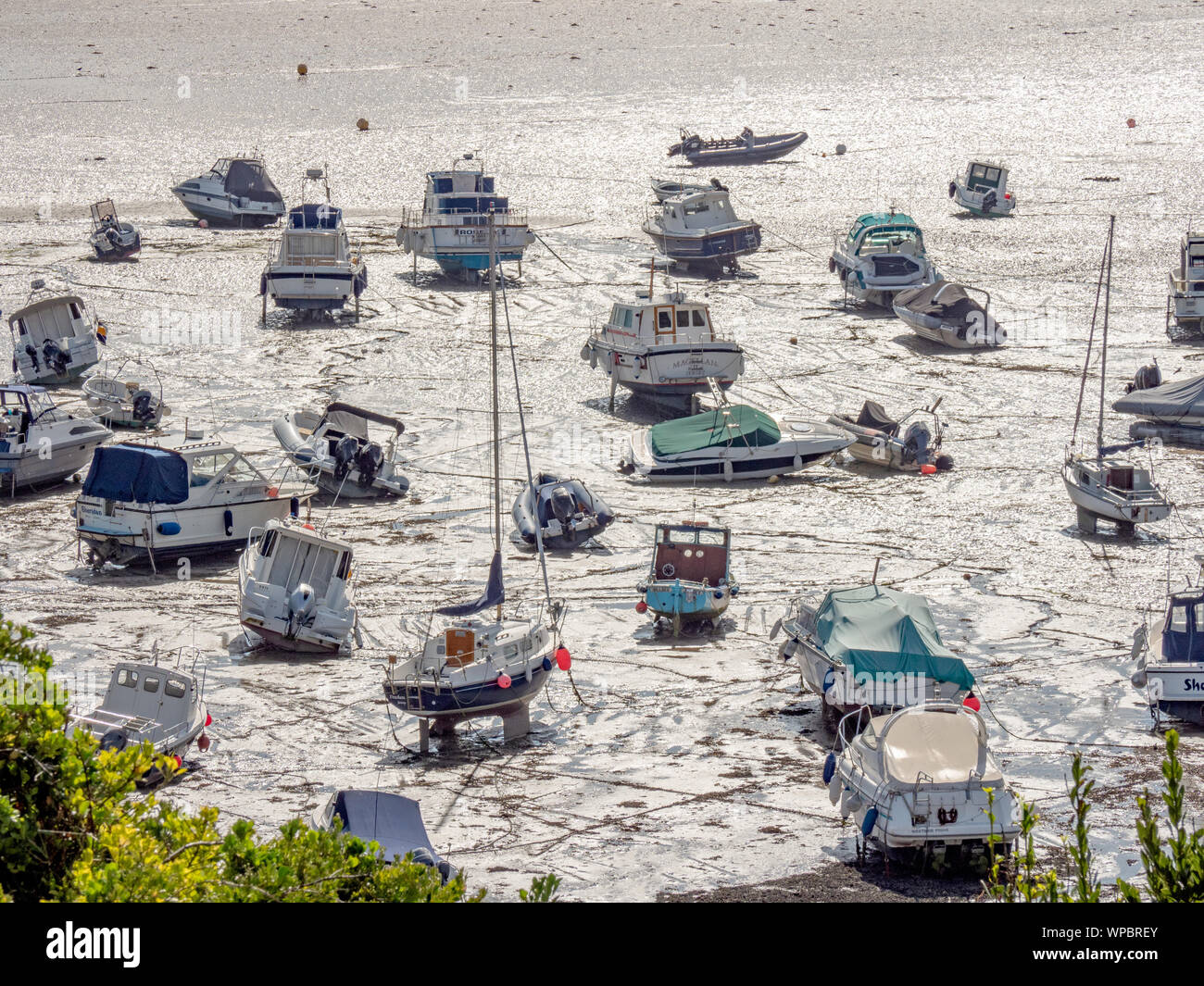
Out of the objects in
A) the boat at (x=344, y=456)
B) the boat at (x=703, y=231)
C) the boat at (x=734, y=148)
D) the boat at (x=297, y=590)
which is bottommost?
the boat at (x=297, y=590)

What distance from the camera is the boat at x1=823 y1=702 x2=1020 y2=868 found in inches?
679

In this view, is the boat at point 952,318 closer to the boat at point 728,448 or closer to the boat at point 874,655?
the boat at point 728,448

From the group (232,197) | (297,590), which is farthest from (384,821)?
(232,197)


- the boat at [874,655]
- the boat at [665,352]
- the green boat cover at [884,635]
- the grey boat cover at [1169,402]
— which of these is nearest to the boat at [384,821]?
the boat at [874,655]

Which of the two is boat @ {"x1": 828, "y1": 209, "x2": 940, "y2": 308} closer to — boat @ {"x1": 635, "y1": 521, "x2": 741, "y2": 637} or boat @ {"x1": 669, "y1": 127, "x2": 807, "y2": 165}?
boat @ {"x1": 669, "y1": 127, "x2": 807, "y2": 165}

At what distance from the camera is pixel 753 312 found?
45.8m

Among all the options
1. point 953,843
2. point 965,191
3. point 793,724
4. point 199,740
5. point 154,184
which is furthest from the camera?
point 154,184

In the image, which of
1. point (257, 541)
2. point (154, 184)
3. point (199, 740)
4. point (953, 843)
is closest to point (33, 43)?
point (154, 184)

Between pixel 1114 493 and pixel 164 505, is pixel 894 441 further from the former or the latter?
pixel 164 505

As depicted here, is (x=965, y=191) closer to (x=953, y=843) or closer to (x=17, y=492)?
(x=17, y=492)

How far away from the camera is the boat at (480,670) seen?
2089cm

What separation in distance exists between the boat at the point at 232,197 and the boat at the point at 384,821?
4204cm

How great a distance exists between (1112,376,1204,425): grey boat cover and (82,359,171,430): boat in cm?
2200
